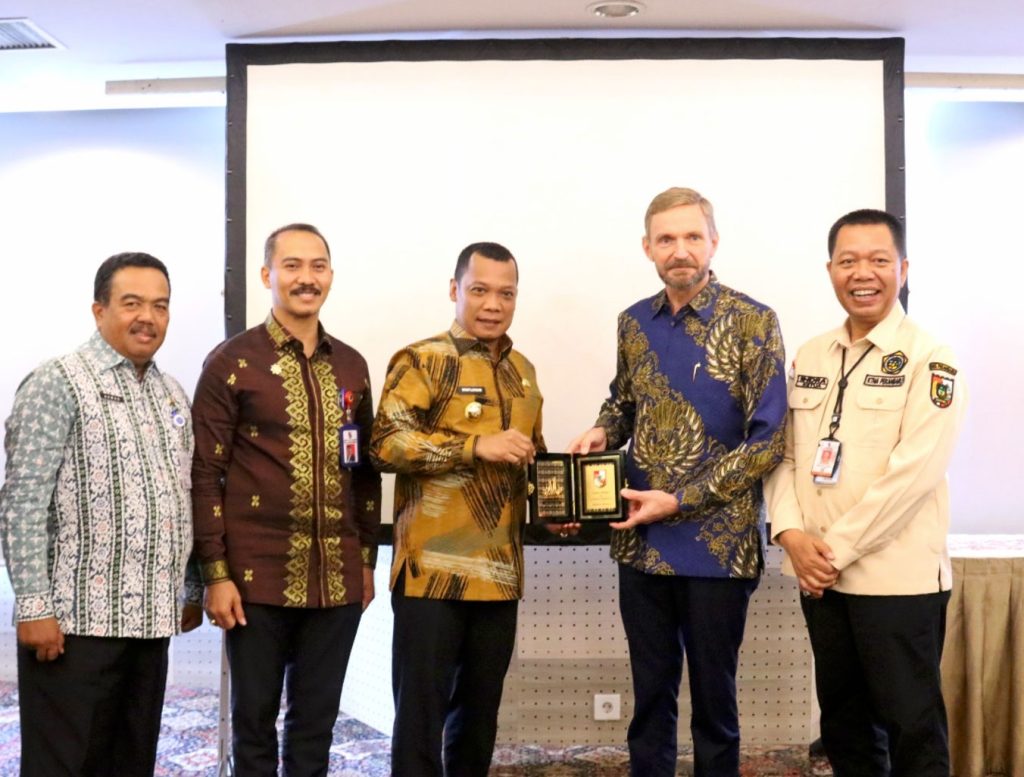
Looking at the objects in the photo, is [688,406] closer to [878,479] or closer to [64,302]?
[878,479]

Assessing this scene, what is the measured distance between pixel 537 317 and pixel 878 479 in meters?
1.73

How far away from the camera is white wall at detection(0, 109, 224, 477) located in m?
5.58

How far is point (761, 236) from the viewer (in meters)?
4.10

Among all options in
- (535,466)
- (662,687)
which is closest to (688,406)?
(535,466)

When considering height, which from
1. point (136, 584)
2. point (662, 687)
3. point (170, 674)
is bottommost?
point (170, 674)

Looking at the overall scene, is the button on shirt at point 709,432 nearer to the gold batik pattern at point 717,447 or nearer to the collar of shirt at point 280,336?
the gold batik pattern at point 717,447

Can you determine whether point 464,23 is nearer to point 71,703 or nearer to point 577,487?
point 577,487

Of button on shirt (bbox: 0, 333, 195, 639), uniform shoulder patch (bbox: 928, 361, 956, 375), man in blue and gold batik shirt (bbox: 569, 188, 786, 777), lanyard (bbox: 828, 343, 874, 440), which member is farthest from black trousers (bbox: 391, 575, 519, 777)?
uniform shoulder patch (bbox: 928, 361, 956, 375)

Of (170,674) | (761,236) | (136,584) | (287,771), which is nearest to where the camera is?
(136,584)

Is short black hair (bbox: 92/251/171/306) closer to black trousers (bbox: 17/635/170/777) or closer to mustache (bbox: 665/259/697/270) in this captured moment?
black trousers (bbox: 17/635/170/777)

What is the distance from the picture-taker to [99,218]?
18.5 ft

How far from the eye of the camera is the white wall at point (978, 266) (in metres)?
5.07

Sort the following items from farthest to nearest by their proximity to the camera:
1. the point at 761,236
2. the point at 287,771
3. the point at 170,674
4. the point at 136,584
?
the point at 170,674, the point at 761,236, the point at 287,771, the point at 136,584

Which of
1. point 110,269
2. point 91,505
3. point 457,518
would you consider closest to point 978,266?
point 457,518
